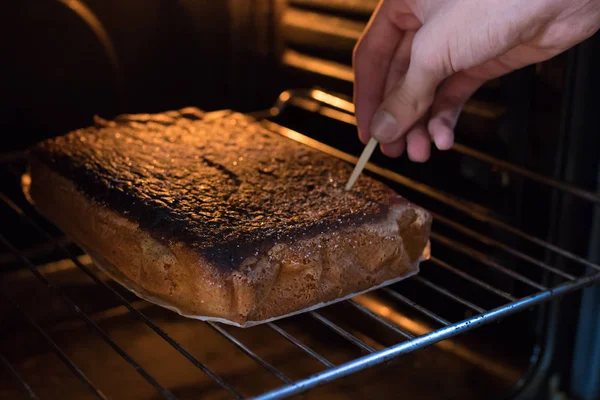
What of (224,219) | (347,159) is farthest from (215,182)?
(347,159)

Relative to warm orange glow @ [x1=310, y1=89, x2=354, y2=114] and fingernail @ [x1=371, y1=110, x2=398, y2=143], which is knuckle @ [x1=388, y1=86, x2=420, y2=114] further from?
warm orange glow @ [x1=310, y1=89, x2=354, y2=114]

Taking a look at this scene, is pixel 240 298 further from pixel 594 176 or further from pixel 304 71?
pixel 304 71

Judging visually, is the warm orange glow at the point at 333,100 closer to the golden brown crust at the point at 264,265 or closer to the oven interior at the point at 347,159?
the oven interior at the point at 347,159

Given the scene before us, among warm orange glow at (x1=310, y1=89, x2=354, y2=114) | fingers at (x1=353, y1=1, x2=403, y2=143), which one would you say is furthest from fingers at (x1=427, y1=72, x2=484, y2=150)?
warm orange glow at (x1=310, y1=89, x2=354, y2=114)

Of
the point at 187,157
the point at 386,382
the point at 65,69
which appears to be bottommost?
the point at 386,382

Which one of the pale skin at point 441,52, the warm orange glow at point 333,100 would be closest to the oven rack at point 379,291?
the warm orange glow at point 333,100

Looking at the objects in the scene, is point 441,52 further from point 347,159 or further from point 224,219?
point 347,159

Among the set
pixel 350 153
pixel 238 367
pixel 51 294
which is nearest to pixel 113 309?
pixel 51 294
